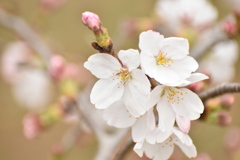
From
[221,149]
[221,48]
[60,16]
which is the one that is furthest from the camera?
[60,16]

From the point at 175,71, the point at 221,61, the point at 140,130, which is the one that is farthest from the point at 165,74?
the point at 221,61

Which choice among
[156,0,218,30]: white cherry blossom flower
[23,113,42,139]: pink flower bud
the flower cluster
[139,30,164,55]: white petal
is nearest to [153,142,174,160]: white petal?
the flower cluster

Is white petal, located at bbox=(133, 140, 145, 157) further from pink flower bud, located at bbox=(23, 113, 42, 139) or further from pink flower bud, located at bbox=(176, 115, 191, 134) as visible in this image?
pink flower bud, located at bbox=(23, 113, 42, 139)

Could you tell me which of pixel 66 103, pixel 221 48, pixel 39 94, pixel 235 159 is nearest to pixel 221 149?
pixel 235 159

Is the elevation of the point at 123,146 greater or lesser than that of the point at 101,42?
lesser

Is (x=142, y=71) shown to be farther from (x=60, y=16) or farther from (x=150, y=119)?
(x=60, y=16)

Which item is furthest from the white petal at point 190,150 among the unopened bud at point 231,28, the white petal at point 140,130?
the unopened bud at point 231,28

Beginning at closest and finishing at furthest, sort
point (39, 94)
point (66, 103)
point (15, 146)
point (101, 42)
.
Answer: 1. point (101, 42)
2. point (66, 103)
3. point (39, 94)
4. point (15, 146)
